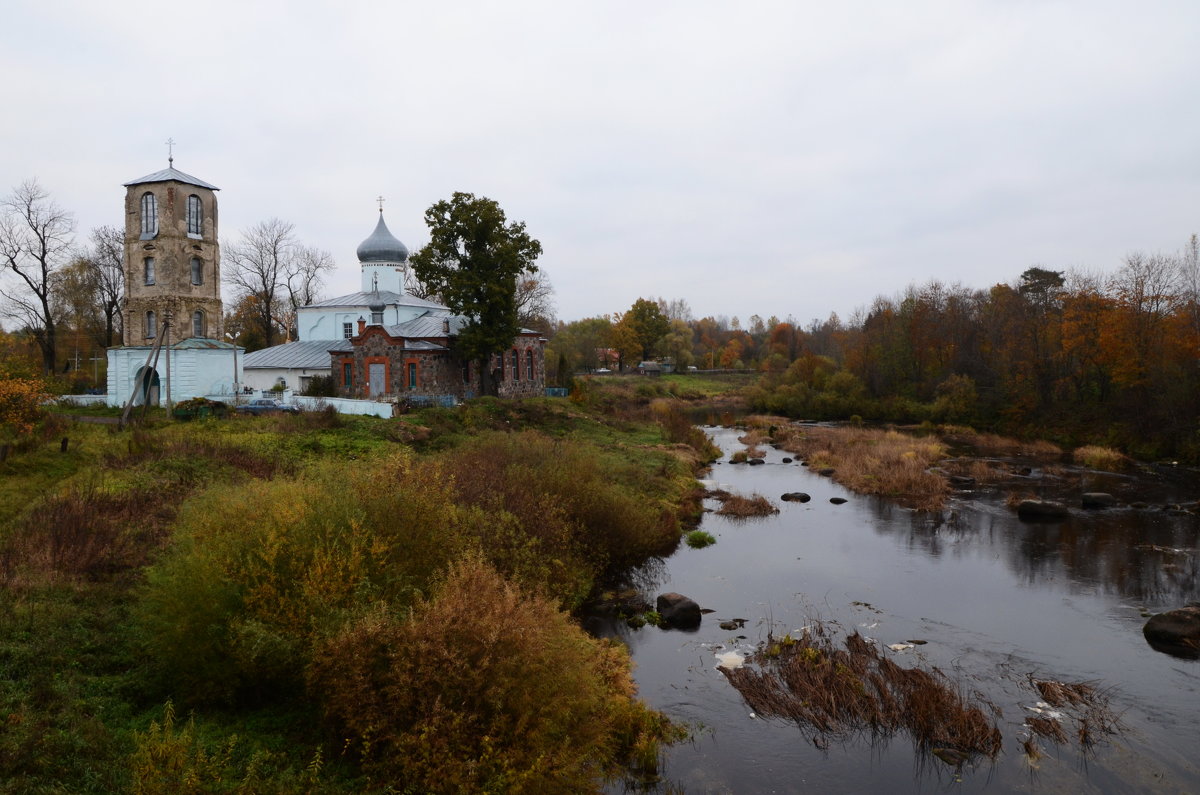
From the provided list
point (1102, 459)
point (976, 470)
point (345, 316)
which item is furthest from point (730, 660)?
point (345, 316)

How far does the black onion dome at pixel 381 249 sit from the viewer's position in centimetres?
4306

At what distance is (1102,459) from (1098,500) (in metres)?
8.95

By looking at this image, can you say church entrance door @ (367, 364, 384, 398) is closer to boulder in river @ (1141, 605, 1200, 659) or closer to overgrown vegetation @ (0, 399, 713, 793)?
overgrown vegetation @ (0, 399, 713, 793)

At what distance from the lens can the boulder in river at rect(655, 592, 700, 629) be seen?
15.2m

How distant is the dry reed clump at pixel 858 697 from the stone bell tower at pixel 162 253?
3085cm

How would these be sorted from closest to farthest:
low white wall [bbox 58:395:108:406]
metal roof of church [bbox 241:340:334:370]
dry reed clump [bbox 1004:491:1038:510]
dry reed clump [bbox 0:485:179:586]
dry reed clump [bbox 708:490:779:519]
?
dry reed clump [bbox 0:485:179:586], dry reed clump [bbox 708:490:779:519], dry reed clump [bbox 1004:491:1038:510], low white wall [bbox 58:395:108:406], metal roof of church [bbox 241:340:334:370]

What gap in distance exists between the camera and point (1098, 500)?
961 inches

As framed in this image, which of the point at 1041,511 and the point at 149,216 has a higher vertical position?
the point at 149,216

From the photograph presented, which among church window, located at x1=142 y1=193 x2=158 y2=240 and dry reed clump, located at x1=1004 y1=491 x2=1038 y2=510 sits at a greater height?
church window, located at x1=142 y1=193 x2=158 y2=240

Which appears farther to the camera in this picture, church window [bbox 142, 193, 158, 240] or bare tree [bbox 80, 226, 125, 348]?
bare tree [bbox 80, 226, 125, 348]

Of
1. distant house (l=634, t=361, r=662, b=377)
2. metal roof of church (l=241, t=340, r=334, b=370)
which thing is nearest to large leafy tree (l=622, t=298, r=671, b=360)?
distant house (l=634, t=361, r=662, b=377)

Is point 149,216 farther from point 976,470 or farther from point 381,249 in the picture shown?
point 976,470

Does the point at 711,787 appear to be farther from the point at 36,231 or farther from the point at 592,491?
the point at 36,231

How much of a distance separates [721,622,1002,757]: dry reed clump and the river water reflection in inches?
12.4
